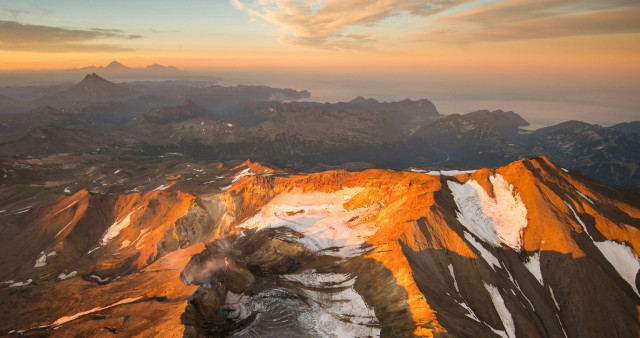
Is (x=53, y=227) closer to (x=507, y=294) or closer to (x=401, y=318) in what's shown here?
(x=401, y=318)

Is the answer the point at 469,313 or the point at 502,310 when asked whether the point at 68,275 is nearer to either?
the point at 469,313

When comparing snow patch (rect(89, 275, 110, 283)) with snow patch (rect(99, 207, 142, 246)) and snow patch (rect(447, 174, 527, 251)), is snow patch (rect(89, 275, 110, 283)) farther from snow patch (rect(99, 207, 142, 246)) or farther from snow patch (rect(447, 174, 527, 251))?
snow patch (rect(447, 174, 527, 251))

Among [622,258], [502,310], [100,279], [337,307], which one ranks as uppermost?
[622,258]

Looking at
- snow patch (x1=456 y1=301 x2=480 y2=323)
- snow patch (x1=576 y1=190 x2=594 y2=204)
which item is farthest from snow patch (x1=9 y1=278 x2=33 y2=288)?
snow patch (x1=576 y1=190 x2=594 y2=204)

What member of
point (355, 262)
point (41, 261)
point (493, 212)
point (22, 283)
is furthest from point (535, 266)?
point (41, 261)

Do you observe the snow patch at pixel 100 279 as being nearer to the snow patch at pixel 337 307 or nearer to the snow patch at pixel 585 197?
the snow patch at pixel 337 307

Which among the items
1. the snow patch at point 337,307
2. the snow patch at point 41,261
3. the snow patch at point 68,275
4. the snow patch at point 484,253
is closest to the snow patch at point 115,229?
the snow patch at point 41,261
